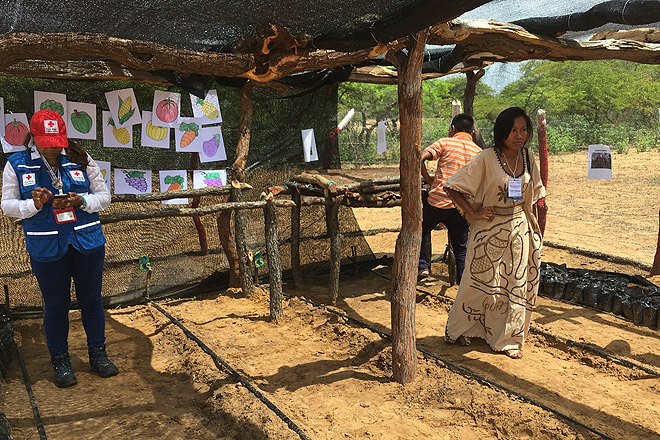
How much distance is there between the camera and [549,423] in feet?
9.89

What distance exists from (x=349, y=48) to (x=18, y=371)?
321 centimetres

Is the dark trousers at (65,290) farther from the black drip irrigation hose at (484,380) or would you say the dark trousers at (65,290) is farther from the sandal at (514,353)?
the sandal at (514,353)

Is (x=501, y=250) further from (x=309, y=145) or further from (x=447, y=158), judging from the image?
(x=309, y=145)

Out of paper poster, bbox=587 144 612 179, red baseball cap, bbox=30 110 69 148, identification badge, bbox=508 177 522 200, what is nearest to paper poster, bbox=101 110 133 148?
red baseball cap, bbox=30 110 69 148

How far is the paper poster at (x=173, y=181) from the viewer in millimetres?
5504

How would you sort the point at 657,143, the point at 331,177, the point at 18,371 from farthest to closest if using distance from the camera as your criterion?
the point at 657,143 < the point at 331,177 < the point at 18,371

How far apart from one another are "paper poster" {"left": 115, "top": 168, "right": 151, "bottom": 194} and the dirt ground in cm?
116

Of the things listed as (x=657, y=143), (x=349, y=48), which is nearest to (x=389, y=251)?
(x=349, y=48)

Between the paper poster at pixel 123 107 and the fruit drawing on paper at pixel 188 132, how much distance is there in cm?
46

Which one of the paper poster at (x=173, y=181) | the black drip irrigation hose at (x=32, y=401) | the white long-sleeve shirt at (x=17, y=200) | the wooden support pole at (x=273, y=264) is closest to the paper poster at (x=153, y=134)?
the paper poster at (x=173, y=181)

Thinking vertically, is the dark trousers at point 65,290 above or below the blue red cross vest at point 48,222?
below

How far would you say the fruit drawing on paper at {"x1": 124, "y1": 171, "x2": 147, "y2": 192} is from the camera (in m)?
5.29

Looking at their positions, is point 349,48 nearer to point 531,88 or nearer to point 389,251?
point 389,251

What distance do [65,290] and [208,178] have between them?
8.11 feet
